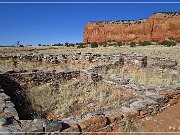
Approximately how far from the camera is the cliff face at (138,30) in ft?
341

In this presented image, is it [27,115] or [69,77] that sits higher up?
[69,77]

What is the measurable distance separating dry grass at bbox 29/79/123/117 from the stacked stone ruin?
568 millimetres

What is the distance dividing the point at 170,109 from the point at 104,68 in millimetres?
7673

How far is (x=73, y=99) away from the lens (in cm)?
1029

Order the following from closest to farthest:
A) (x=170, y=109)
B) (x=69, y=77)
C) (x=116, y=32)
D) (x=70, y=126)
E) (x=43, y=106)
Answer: (x=70, y=126), (x=170, y=109), (x=43, y=106), (x=69, y=77), (x=116, y=32)

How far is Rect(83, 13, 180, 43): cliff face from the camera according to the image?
341 ft

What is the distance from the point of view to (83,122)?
6.61 meters

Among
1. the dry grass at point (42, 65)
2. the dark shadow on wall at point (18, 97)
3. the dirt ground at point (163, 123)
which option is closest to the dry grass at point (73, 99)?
the dark shadow on wall at point (18, 97)

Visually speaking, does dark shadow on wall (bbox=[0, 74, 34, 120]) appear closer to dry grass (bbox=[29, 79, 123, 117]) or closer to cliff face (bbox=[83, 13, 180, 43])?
dry grass (bbox=[29, 79, 123, 117])

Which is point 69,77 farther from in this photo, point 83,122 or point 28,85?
point 83,122

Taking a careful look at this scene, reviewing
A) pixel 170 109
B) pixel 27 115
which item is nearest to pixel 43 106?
pixel 27 115

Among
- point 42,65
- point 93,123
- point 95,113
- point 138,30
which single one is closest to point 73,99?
point 95,113

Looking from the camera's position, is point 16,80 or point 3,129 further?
point 16,80

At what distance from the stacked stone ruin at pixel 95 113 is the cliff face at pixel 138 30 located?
9575 centimetres
